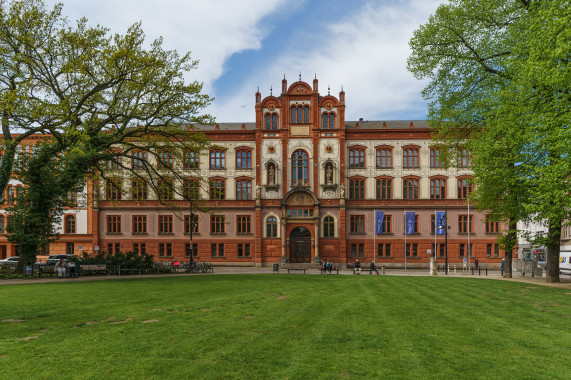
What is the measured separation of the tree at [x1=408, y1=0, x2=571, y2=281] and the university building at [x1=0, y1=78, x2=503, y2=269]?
19.2 meters

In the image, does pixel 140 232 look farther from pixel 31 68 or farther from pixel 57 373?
pixel 57 373

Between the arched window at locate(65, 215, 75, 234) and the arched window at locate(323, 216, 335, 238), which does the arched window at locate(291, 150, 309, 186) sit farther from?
the arched window at locate(65, 215, 75, 234)

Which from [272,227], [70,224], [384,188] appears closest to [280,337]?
[272,227]

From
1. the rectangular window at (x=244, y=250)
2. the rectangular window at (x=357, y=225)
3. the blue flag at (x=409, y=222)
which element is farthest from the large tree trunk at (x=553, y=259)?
the rectangular window at (x=244, y=250)

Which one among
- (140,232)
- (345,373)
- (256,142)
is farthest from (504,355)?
(140,232)

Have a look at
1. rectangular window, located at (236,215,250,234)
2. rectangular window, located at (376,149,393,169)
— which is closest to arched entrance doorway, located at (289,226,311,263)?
rectangular window, located at (236,215,250,234)

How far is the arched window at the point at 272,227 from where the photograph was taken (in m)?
48.6

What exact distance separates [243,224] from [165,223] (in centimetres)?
968

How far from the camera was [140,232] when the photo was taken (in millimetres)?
50250

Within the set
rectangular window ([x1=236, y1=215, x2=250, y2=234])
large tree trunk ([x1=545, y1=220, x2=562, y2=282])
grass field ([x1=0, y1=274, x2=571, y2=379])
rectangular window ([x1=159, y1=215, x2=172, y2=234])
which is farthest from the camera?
rectangular window ([x1=159, y1=215, x2=172, y2=234])

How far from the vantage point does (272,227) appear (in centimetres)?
4862

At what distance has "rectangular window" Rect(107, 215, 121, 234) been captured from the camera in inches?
1988

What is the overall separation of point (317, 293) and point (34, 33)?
74.4 ft

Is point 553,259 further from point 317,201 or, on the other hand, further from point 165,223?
point 165,223
